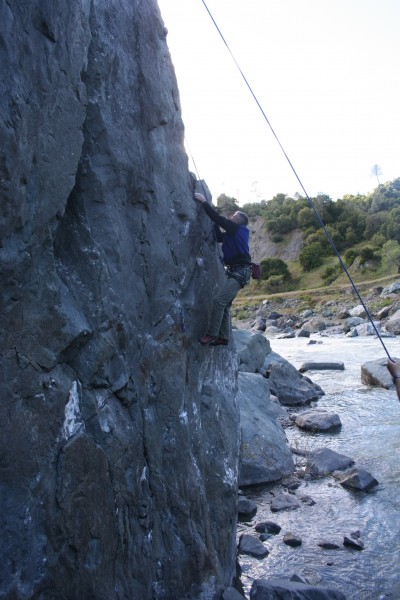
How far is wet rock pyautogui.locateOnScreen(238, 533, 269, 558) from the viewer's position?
31.6ft

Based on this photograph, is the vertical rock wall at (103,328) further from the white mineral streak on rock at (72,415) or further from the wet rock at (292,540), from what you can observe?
the wet rock at (292,540)

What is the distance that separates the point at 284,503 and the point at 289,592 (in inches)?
154

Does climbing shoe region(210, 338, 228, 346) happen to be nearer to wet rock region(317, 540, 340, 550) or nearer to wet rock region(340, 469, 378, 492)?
wet rock region(317, 540, 340, 550)

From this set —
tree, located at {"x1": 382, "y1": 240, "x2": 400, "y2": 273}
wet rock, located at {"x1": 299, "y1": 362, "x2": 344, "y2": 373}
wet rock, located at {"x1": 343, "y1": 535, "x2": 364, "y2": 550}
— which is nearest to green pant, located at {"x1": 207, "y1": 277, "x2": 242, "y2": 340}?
wet rock, located at {"x1": 343, "y1": 535, "x2": 364, "y2": 550}

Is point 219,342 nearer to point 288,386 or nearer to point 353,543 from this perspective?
point 353,543

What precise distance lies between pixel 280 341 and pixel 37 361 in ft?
118

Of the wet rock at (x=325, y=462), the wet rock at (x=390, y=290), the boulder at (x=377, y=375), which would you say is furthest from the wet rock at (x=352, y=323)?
the wet rock at (x=325, y=462)

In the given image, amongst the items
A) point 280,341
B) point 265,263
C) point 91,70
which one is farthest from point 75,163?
point 265,263

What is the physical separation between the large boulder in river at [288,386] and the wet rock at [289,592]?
12603mm

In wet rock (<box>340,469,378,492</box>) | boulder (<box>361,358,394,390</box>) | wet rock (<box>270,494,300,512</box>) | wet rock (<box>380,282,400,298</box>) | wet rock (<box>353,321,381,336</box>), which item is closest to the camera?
wet rock (<box>270,494,300,512</box>)

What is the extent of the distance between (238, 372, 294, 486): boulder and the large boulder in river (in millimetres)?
5271

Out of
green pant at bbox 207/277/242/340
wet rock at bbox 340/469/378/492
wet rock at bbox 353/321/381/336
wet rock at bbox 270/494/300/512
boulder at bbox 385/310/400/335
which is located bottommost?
boulder at bbox 385/310/400/335

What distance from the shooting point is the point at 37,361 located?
5.68 metres

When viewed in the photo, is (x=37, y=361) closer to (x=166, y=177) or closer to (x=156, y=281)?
(x=156, y=281)
